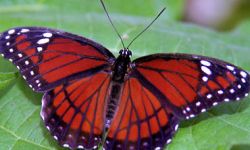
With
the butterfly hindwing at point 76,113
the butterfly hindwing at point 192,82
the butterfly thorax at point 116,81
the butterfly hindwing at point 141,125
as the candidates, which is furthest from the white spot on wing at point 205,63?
the butterfly hindwing at point 76,113

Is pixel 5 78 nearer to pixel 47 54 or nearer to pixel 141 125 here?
pixel 47 54

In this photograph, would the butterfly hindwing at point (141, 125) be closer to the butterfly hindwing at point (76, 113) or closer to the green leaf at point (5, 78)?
the butterfly hindwing at point (76, 113)

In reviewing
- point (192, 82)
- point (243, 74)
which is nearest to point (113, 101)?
point (192, 82)

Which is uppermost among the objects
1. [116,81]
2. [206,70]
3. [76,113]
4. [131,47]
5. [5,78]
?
[131,47]

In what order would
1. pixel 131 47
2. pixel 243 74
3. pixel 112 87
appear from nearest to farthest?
pixel 243 74, pixel 112 87, pixel 131 47

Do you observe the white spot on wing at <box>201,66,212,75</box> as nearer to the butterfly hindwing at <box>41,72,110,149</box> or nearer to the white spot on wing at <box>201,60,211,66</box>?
the white spot on wing at <box>201,60,211,66</box>

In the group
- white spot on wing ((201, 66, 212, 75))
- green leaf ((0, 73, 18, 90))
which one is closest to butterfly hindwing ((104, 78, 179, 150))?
white spot on wing ((201, 66, 212, 75))

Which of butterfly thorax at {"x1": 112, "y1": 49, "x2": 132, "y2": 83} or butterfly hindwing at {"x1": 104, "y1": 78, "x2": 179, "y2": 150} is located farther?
butterfly thorax at {"x1": 112, "y1": 49, "x2": 132, "y2": 83}
